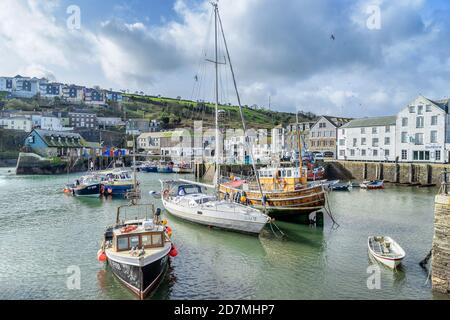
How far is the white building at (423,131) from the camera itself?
200ft

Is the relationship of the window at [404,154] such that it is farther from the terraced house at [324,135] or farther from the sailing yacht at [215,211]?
the sailing yacht at [215,211]

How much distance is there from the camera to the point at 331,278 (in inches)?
701

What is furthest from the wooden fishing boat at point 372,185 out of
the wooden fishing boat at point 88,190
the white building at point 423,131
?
the wooden fishing boat at point 88,190

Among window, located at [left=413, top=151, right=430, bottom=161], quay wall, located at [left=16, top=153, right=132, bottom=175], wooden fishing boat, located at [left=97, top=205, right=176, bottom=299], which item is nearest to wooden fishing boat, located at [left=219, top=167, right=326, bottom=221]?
wooden fishing boat, located at [left=97, top=205, right=176, bottom=299]

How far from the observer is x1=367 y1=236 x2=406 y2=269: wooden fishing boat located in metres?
18.4

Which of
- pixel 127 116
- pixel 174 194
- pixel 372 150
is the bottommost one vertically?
pixel 174 194

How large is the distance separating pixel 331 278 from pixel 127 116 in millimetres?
163247

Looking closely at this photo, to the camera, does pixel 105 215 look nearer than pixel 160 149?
Yes

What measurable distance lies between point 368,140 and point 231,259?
59855mm

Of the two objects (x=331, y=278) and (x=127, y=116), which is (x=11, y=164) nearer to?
(x=127, y=116)

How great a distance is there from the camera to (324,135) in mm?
86938

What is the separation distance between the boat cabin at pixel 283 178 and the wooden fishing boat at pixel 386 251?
30.2 feet
